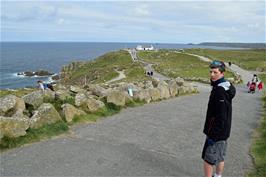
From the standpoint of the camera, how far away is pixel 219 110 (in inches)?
297

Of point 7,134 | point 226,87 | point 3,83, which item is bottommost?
point 3,83

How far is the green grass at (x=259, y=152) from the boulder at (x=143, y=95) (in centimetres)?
733

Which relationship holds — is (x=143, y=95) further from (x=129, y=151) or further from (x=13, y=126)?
(x=13, y=126)

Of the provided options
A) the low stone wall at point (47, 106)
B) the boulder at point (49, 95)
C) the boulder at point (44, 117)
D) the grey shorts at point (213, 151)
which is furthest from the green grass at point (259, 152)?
the boulder at point (49, 95)

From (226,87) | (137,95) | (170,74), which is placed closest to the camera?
(226,87)

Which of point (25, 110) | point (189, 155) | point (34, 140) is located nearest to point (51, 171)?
point (34, 140)

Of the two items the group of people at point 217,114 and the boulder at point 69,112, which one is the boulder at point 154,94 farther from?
the group of people at point 217,114

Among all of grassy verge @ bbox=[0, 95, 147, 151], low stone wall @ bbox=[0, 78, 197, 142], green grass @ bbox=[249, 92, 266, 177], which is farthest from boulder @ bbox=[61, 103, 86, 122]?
green grass @ bbox=[249, 92, 266, 177]

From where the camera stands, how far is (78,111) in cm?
1527

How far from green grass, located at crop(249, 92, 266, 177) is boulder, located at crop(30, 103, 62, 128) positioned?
7.35 meters

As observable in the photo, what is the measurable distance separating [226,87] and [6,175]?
6.02 m

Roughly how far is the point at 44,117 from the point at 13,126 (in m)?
1.63

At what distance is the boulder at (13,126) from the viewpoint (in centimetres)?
1139

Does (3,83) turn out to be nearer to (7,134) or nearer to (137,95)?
(137,95)
